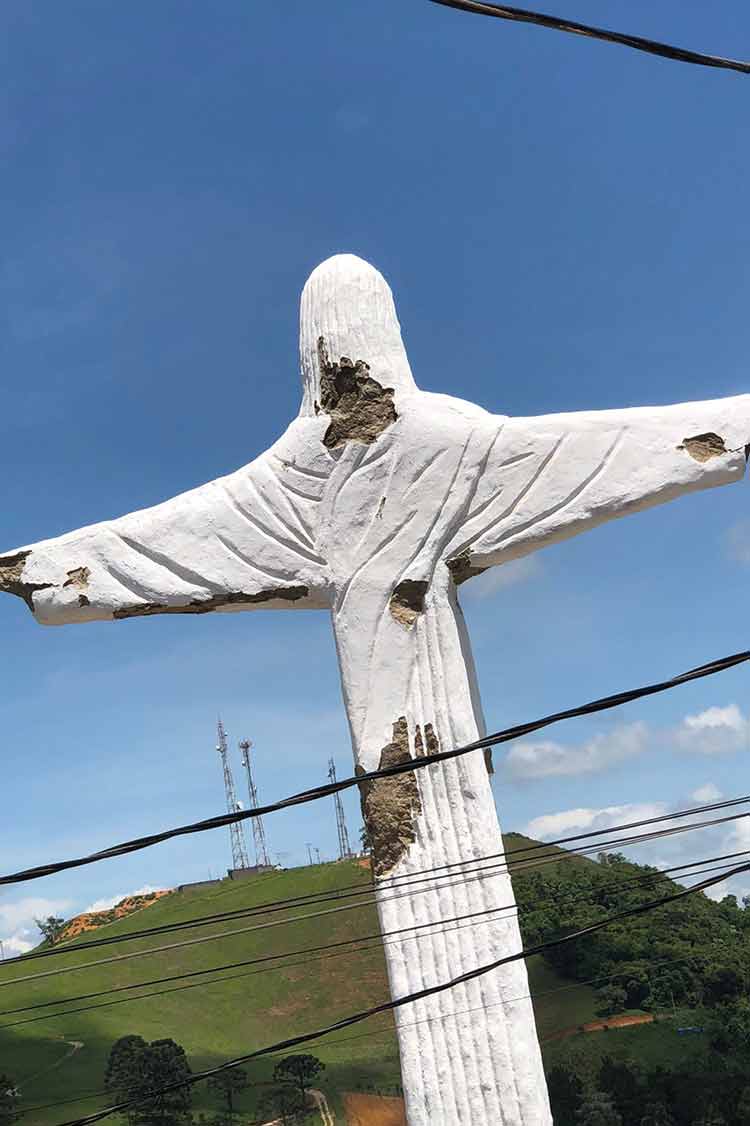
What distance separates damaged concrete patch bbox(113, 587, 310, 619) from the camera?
4.29 m

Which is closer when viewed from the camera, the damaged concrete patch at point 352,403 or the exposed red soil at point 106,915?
the damaged concrete patch at point 352,403

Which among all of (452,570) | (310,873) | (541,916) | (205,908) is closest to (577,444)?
(452,570)

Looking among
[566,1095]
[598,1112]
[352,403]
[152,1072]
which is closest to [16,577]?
[352,403]

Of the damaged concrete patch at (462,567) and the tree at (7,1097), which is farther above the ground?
the damaged concrete patch at (462,567)

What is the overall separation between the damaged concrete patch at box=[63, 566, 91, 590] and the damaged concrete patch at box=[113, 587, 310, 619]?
6.1 inches

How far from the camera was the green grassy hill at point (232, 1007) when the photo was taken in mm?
39875

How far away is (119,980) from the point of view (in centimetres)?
5544

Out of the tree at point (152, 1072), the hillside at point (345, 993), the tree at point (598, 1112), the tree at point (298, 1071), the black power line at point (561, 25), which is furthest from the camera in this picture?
the tree at point (298, 1071)

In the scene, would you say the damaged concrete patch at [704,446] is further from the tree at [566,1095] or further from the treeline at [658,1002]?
the tree at [566,1095]

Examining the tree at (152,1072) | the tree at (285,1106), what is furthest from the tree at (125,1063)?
the tree at (285,1106)

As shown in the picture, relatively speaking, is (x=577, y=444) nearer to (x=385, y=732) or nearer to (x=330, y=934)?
(x=385, y=732)

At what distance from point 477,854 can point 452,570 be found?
952 millimetres

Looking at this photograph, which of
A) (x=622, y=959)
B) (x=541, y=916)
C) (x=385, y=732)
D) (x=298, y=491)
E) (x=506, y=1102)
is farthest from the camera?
(x=622, y=959)

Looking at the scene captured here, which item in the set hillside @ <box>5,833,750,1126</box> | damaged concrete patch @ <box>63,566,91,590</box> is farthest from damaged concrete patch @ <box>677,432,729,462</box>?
hillside @ <box>5,833,750,1126</box>
